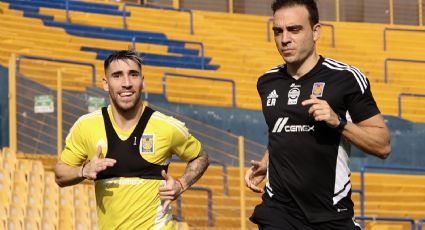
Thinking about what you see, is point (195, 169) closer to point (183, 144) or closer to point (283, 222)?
point (183, 144)

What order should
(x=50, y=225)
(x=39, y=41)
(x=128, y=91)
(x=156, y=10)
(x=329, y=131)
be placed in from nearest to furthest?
(x=329, y=131), (x=128, y=91), (x=50, y=225), (x=39, y=41), (x=156, y=10)

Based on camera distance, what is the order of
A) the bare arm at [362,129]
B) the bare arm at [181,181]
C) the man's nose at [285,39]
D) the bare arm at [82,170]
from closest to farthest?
the bare arm at [362,129], the man's nose at [285,39], the bare arm at [82,170], the bare arm at [181,181]

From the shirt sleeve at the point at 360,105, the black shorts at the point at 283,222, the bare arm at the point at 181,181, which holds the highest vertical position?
the shirt sleeve at the point at 360,105

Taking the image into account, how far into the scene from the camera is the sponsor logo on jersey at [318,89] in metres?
6.02

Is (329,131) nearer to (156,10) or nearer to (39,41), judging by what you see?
(39,41)

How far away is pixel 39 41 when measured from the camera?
767 inches

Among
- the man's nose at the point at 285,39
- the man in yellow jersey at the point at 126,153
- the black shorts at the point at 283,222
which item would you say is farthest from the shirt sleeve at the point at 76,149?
the man's nose at the point at 285,39

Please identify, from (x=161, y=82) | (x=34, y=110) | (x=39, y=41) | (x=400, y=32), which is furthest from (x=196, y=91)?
(x=400, y=32)

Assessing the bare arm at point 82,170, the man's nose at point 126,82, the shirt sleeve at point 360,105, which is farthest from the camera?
the man's nose at point 126,82

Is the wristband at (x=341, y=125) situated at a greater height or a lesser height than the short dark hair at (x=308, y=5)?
lesser

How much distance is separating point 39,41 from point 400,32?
986 cm

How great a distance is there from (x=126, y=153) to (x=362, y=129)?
1.61 metres

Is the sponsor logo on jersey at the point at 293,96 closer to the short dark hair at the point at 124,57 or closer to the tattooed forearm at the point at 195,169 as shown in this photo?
the tattooed forearm at the point at 195,169

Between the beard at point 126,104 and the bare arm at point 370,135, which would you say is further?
the beard at point 126,104
